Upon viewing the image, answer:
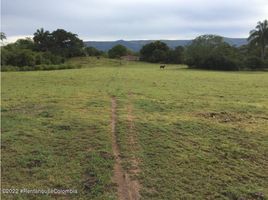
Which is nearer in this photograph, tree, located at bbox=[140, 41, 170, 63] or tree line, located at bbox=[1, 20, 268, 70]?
tree line, located at bbox=[1, 20, 268, 70]

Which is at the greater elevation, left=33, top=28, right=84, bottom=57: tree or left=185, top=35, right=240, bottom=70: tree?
left=33, top=28, right=84, bottom=57: tree

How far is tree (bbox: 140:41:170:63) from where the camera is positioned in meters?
83.8

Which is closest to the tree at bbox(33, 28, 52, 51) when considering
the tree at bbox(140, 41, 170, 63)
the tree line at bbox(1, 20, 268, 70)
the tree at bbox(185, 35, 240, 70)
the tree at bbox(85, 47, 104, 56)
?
the tree line at bbox(1, 20, 268, 70)

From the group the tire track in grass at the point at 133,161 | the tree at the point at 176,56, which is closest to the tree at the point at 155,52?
the tree at the point at 176,56

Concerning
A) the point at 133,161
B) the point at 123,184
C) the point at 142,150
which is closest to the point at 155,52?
the point at 142,150

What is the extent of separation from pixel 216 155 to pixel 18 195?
4.23 metres

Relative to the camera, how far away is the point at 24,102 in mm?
14641

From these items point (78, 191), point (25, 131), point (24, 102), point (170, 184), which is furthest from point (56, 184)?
point (24, 102)

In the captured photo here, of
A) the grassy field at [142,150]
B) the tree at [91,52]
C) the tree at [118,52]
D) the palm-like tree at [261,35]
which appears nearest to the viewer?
the grassy field at [142,150]

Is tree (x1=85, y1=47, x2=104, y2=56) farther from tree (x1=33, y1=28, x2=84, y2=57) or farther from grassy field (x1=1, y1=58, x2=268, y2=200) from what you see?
grassy field (x1=1, y1=58, x2=268, y2=200)

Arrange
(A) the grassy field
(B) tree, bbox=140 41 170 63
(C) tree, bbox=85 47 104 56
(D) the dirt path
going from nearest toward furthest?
(D) the dirt path, (A) the grassy field, (B) tree, bbox=140 41 170 63, (C) tree, bbox=85 47 104 56

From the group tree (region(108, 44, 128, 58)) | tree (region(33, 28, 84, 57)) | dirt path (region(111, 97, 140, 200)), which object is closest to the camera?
dirt path (region(111, 97, 140, 200))

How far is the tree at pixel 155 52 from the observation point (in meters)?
83.8

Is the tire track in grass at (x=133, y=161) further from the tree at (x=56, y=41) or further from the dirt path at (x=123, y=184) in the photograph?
the tree at (x=56, y=41)
